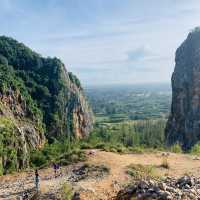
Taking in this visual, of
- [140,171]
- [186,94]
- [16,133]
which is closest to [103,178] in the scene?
[140,171]

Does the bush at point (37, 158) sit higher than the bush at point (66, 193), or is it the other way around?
the bush at point (66, 193)

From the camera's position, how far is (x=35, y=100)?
402 ft

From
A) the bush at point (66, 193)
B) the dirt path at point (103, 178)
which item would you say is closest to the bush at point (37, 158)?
the dirt path at point (103, 178)

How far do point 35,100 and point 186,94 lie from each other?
4705 cm

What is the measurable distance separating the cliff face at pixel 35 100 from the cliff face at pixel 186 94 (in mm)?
32248

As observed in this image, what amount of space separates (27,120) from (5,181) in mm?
78774

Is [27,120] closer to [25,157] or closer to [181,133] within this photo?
[25,157]

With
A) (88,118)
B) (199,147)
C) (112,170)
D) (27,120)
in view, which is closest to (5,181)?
(112,170)

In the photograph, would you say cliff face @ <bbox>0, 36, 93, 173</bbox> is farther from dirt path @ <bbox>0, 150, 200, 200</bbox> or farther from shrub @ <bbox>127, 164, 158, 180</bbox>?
shrub @ <bbox>127, 164, 158, 180</bbox>

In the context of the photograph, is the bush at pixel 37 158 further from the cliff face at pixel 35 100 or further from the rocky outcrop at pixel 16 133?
the cliff face at pixel 35 100

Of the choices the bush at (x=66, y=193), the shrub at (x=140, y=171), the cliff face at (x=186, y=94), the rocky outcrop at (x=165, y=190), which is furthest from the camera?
the cliff face at (x=186, y=94)

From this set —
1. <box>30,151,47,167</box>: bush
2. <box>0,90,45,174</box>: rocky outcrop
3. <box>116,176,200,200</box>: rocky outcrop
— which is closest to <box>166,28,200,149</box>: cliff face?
<box>30,151,47,167</box>: bush

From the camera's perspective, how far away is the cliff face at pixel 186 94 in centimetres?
8956

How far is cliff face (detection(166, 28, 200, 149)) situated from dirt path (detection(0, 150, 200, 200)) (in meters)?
55.0
